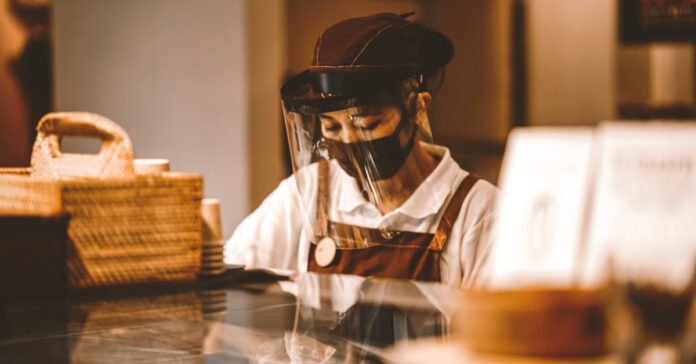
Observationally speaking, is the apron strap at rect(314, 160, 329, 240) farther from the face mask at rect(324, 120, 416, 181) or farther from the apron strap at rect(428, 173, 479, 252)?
the apron strap at rect(428, 173, 479, 252)

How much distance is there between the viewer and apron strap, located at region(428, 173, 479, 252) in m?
2.22

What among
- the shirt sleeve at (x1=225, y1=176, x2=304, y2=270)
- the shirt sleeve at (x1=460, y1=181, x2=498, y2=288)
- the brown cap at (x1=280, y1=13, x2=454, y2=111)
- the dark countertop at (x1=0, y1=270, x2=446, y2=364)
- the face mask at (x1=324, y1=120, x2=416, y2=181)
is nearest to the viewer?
the dark countertop at (x1=0, y1=270, x2=446, y2=364)

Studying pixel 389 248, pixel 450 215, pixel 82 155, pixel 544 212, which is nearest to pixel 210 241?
pixel 82 155

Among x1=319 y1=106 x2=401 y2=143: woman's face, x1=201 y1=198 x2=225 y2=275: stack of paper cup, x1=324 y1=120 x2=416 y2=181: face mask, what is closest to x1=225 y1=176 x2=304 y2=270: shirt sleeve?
x1=324 y1=120 x2=416 y2=181: face mask

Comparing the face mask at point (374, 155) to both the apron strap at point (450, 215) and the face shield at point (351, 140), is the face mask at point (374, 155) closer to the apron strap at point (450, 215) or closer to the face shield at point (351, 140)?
the face shield at point (351, 140)

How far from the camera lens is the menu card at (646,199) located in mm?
619

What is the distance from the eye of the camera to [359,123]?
2029 mm

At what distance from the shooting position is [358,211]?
2268mm

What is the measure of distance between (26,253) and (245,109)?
2.32m

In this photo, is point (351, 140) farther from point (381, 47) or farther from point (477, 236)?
point (477, 236)

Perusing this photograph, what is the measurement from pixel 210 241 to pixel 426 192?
736mm

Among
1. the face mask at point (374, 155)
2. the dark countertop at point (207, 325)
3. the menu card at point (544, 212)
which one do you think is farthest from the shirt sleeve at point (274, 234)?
the menu card at point (544, 212)

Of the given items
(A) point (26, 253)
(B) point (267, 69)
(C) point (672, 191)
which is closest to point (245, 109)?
(B) point (267, 69)

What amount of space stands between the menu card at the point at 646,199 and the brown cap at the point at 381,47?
1.37 metres
